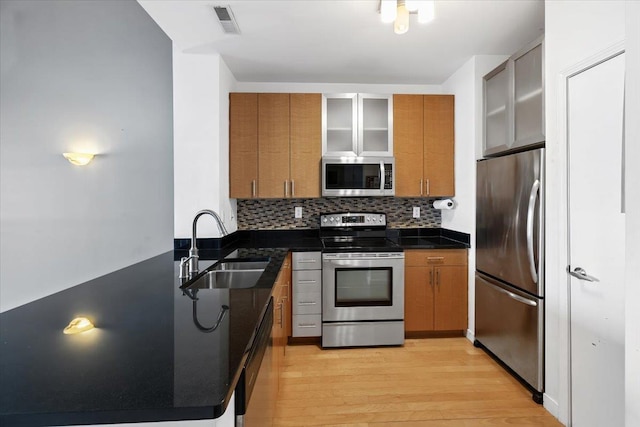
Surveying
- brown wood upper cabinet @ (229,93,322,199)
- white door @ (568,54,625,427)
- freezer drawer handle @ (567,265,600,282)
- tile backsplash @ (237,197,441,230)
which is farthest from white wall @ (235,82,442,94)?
freezer drawer handle @ (567,265,600,282)

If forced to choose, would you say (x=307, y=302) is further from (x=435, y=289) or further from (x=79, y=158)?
(x=79, y=158)

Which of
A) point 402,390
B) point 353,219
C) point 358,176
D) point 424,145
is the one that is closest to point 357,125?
point 358,176

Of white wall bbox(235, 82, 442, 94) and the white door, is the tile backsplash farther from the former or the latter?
the white door

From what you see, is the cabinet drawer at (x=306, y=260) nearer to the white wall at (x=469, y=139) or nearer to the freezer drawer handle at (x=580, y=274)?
the white wall at (x=469, y=139)

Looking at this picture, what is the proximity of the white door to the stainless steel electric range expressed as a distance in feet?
4.46

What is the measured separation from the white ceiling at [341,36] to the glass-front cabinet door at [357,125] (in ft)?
0.91

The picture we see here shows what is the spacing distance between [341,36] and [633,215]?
226 centimetres

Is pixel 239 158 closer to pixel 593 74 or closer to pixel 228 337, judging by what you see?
pixel 228 337

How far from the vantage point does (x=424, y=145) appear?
3.29 metres

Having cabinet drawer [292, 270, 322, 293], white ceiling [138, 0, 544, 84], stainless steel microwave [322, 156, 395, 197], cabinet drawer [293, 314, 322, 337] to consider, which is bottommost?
cabinet drawer [293, 314, 322, 337]

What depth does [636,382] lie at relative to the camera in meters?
0.81

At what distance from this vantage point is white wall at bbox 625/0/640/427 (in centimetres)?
80

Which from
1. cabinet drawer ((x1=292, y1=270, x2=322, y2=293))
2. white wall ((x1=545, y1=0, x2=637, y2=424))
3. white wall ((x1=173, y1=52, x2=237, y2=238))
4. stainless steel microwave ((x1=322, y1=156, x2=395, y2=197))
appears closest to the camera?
white wall ((x1=545, y1=0, x2=637, y2=424))

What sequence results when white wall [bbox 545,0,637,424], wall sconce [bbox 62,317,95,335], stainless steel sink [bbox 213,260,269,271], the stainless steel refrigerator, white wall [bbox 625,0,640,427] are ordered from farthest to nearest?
stainless steel sink [bbox 213,260,269,271]
the stainless steel refrigerator
white wall [bbox 545,0,637,424]
wall sconce [bbox 62,317,95,335]
white wall [bbox 625,0,640,427]
